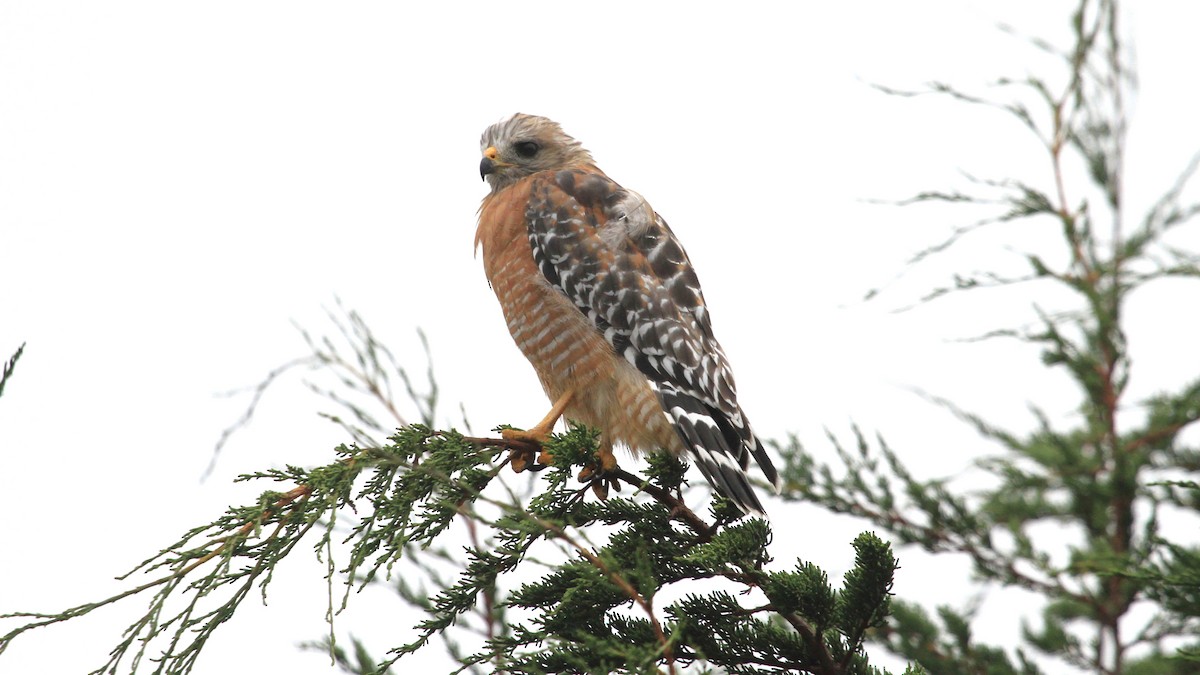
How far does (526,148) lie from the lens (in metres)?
6.95

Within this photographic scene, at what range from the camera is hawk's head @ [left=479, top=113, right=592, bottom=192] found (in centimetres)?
687

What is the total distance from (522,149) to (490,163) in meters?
0.26

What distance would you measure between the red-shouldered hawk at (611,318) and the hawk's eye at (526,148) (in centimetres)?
43

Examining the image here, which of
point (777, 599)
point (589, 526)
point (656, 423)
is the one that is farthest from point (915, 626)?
point (777, 599)

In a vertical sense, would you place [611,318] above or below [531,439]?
above

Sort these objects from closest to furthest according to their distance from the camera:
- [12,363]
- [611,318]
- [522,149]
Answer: [12,363] → [611,318] → [522,149]

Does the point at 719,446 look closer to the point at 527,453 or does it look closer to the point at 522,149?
the point at 527,453

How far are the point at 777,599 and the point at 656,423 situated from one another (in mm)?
2082

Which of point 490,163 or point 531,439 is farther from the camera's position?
point 490,163

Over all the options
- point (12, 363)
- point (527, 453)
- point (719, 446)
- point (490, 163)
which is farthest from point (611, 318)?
point (12, 363)

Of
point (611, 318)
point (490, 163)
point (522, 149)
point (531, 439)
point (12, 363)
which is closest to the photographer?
point (12, 363)

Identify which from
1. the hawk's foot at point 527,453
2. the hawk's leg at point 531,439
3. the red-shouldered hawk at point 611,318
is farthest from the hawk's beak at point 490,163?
the hawk's foot at point 527,453

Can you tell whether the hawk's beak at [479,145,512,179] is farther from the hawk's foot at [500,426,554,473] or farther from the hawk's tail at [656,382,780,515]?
the hawk's foot at [500,426,554,473]

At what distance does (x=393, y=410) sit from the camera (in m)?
5.27
